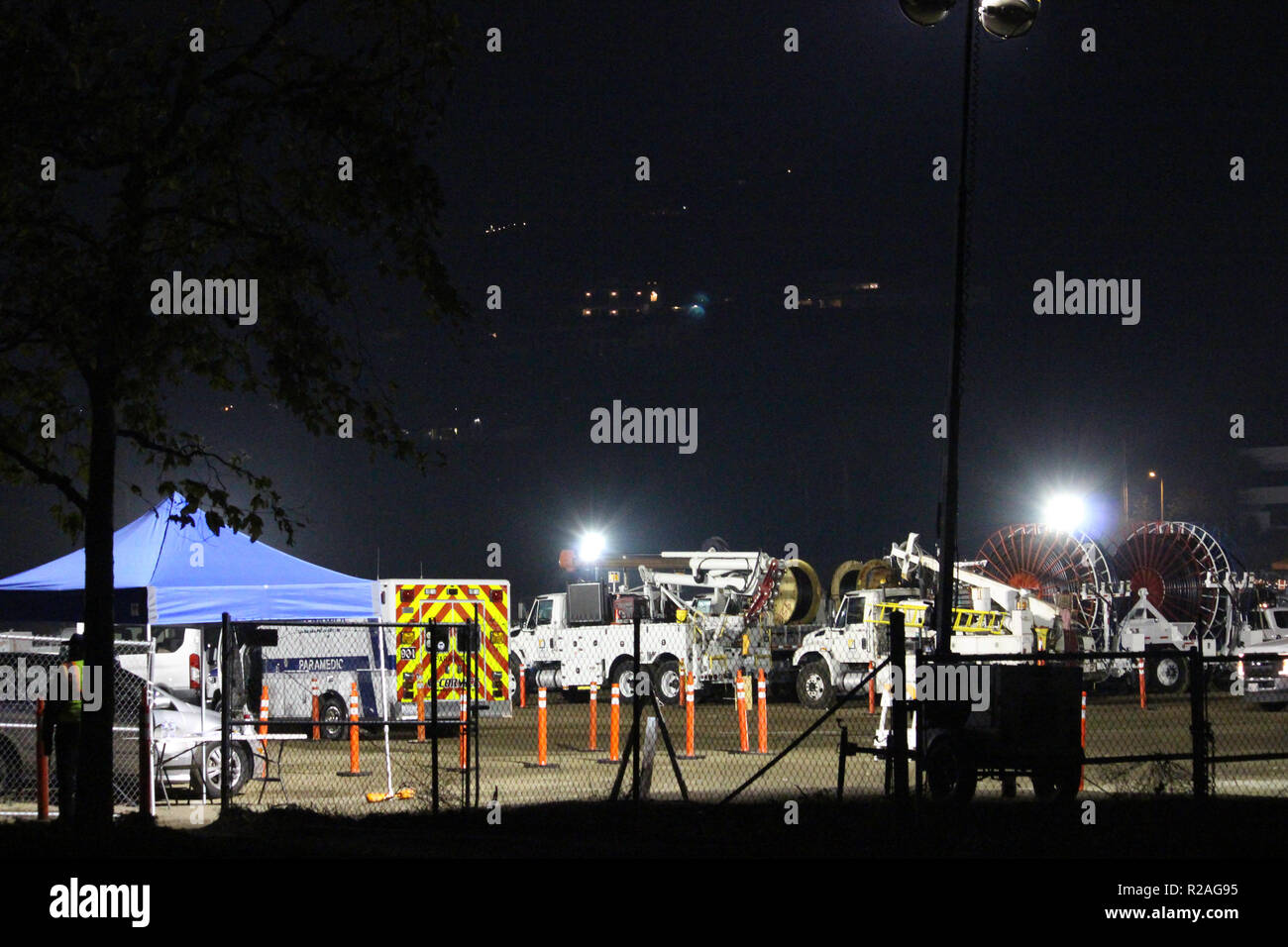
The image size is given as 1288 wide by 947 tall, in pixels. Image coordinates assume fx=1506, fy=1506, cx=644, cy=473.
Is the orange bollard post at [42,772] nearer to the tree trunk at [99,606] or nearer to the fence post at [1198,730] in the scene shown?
the tree trunk at [99,606]

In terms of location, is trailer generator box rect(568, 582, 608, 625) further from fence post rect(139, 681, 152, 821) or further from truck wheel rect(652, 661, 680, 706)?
fence post rect(139, 681, 152, 821)

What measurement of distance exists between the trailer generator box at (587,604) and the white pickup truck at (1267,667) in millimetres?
13258

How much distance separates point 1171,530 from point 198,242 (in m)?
32.8

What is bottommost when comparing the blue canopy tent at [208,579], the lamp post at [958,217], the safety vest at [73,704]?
the safety vest at [73,704]

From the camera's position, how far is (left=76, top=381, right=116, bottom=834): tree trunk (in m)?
12.3

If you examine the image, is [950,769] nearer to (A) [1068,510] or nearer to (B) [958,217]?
(B) [958,217]

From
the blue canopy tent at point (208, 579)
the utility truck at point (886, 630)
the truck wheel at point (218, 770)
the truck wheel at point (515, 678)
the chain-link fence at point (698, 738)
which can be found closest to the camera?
the chain-link fence at point (698, 738)

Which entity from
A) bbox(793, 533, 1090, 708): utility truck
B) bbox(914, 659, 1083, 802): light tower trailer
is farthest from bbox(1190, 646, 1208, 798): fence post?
bbox(793, 533, 1090, 708): utility truck

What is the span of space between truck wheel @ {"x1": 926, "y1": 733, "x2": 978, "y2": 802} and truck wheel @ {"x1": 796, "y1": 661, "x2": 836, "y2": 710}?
16818mm

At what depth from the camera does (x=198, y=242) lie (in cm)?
1227

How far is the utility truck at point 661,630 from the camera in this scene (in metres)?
32.1

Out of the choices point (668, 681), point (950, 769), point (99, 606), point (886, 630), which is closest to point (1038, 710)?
point (950, 769)

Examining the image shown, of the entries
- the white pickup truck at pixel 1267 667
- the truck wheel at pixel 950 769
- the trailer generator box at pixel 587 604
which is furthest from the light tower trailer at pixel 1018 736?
the trailer generator box at pixel 587 604
